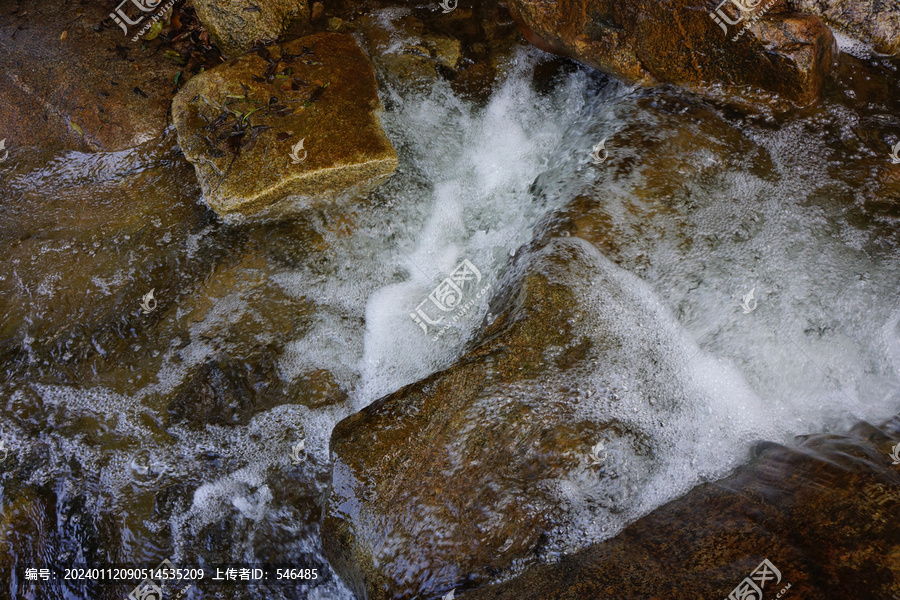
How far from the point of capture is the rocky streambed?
8.80 feet

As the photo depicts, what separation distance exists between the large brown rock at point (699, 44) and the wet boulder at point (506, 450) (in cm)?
186

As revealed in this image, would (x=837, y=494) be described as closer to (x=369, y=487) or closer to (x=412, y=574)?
(x=412, y=574)

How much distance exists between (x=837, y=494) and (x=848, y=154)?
8.33 ft

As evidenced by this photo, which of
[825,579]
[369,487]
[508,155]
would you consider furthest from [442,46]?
[825,579]

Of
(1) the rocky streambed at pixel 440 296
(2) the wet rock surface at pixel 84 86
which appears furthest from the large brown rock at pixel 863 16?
(2) the wet rock surface at pixel 84 86

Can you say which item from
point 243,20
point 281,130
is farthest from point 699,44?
point 243,20

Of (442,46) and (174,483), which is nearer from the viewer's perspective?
(174,483)

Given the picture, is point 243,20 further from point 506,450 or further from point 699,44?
point 506,450

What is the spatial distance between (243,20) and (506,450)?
374 cm

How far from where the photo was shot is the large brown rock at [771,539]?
6.82ft

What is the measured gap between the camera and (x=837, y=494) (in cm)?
234

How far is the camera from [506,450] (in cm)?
271

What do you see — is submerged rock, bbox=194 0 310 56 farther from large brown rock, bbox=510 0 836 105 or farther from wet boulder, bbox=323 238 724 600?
wet boulder, bbox=323 238 724 600

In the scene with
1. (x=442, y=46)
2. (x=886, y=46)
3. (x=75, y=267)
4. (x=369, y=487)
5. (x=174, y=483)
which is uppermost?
(x=886, y=46)
